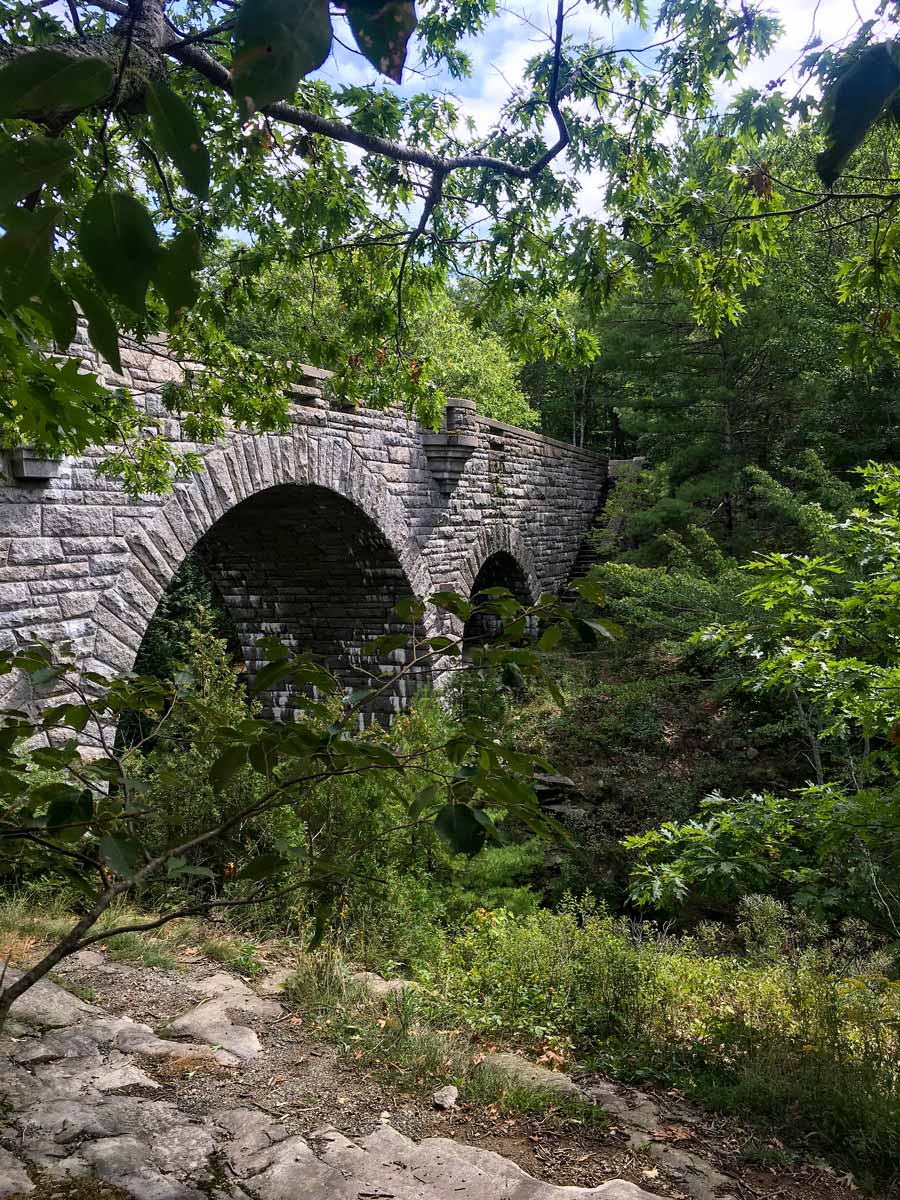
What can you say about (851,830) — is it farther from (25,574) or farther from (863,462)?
(863,462)

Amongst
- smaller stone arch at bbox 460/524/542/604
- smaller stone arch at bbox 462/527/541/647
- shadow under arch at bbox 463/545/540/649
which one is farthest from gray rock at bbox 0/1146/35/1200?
shadow under arch at bbox 463/545/540/649

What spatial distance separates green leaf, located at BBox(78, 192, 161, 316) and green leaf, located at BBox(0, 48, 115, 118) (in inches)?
2.2

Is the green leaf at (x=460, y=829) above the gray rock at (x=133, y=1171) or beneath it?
above

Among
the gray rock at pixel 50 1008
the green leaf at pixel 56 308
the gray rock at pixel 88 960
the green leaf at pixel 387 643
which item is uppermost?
the green leaf at pixel 56 308

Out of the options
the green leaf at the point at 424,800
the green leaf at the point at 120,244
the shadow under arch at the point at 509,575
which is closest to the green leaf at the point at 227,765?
the green leaf at the point at 424,800

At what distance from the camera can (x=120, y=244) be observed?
529 millimetres

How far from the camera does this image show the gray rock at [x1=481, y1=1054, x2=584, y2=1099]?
305 centimetres

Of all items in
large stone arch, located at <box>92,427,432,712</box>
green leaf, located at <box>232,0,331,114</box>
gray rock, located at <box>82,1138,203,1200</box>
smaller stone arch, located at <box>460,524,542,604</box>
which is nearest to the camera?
green leaf, located at <box>232,0,331,114</box>

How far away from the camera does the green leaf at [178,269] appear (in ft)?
1.85

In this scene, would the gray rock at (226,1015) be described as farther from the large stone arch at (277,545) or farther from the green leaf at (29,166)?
the green leaf at (29,166)

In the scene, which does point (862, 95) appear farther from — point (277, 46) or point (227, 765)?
point (227, 765)

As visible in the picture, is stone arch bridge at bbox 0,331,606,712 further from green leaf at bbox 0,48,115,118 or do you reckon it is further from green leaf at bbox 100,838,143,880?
green leaf at bbox 0,48,115,118

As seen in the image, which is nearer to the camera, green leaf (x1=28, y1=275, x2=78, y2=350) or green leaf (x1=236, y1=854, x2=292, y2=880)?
green leaf (x1=28, y1=275, x2=78, y2=350)

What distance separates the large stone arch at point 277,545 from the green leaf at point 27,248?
17.1 feet
